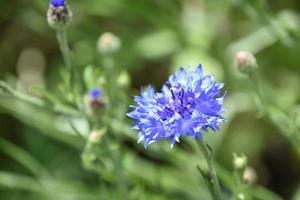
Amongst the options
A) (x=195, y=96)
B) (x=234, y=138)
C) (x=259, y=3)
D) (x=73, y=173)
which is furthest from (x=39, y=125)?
(x=195, y=96)

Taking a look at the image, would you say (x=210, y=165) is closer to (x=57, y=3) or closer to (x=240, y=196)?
(x=240, y=196)

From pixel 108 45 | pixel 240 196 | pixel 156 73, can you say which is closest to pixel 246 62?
pixel 240 196

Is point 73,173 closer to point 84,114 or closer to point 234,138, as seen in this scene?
point 234,138

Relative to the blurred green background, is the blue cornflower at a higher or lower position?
lower

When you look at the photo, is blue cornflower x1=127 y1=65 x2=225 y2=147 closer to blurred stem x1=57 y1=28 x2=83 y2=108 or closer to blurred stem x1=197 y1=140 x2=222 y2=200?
blurred stem x1=197 y1=140 x2=222 y2=200

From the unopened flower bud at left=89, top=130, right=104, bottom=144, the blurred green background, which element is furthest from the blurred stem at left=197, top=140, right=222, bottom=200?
the blurred green background

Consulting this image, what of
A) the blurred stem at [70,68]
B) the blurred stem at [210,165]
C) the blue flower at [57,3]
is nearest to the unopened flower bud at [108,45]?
the blurred stem at [70,68]

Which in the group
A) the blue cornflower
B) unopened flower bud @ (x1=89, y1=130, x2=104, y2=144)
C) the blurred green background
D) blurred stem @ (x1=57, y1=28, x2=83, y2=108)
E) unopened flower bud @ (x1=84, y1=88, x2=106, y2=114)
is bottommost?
the blue cornflower

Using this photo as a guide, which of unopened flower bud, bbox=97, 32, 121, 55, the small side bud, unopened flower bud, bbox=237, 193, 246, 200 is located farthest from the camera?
unopened flower bud, bbox=97, 32, 121, 55
